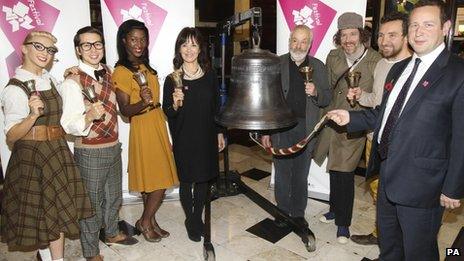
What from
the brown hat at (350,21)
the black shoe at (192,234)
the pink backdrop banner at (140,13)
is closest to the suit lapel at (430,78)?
the brown hat at (350,21)

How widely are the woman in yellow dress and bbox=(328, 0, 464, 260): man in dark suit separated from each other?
187 centimetres

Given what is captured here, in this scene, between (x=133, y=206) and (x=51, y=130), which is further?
(x=133, y=206)

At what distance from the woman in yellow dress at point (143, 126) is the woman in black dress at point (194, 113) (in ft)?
0.63

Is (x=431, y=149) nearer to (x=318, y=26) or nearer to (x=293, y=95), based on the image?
(x=293, y=95)

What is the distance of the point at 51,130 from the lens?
8.29 feet

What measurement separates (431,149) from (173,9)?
309 centimetres

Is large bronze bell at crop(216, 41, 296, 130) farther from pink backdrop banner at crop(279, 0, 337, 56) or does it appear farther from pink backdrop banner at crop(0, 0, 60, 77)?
pink backdrop banner at crop(0, 0, 60, 77)

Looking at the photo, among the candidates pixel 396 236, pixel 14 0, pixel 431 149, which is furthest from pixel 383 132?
pixel 14 0

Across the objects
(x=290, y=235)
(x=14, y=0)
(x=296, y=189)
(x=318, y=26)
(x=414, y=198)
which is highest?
(x=14, y=0)

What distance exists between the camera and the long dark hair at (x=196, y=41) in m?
2.86

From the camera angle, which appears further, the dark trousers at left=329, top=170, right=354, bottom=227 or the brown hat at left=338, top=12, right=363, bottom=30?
the dark trousers at left=329, top=170, right=354, bottom=227

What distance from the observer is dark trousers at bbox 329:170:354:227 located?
3.28m

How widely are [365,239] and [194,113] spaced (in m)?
2.01

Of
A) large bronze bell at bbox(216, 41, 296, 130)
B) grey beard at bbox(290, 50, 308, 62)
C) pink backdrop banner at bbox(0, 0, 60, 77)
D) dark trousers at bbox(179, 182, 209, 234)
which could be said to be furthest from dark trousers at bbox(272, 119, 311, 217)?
pink backdrop banner at bbox(0, 0, 60, 77)
